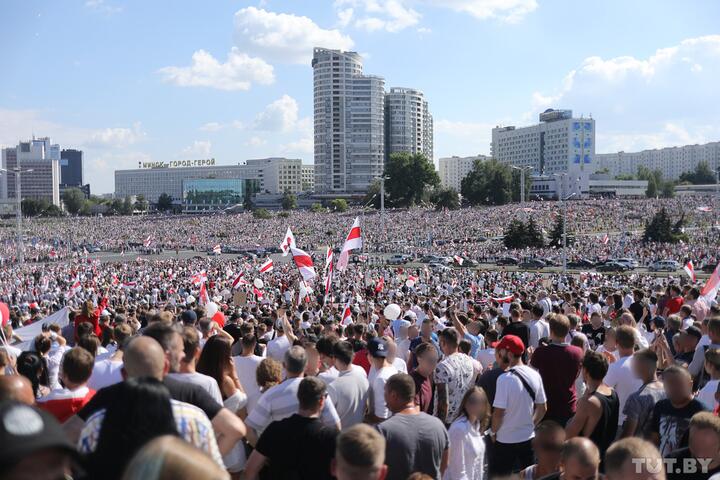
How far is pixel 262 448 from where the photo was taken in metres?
3.99

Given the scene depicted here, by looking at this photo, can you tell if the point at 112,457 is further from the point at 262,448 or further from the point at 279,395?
the point at 279,395

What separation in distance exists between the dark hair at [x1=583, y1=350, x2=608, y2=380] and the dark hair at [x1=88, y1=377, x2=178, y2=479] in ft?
11.1

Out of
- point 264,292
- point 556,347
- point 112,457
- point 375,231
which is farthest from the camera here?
point 375,231

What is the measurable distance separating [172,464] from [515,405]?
4.13 meters

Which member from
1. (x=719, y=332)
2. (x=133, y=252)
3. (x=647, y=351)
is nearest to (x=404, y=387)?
(x=647, y=351)

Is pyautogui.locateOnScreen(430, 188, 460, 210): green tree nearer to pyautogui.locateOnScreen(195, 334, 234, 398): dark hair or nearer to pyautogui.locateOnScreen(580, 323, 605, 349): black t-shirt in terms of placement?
pyautogui.locateOnScreen(580, 323, 605, 349): black t-shirt

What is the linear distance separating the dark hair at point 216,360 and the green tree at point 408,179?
110466 millimetres

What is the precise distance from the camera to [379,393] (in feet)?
18.1

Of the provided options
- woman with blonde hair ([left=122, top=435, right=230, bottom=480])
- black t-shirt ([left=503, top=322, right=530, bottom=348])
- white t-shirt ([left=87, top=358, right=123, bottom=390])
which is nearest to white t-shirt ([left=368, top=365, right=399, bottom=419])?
white t-shirt ([left=87, top=358, right=123, bottom=390])

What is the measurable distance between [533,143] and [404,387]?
185603 millimetres

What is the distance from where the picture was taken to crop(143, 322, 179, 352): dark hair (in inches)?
158

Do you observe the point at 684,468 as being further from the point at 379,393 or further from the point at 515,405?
the point at 379,393

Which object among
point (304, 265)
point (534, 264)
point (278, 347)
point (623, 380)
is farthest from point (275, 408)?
point (534, 264)

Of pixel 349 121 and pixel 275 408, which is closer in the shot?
pixel 275 408
